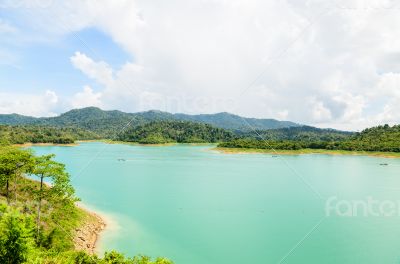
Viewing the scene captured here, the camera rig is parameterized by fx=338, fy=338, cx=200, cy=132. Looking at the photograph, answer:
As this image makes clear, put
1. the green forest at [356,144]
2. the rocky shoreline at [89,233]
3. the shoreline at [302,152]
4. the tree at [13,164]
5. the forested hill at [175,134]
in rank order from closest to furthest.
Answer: the tree at [13,164], the rocky shoreline at [89,233], the green forest at [356,144], the shoreline at [302,152], the forested hill at [175,134]

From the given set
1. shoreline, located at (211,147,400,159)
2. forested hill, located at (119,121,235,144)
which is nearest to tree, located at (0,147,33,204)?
shoreline, located at (211,147,400,159)

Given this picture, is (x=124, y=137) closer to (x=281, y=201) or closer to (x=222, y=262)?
(x=281, y=201)

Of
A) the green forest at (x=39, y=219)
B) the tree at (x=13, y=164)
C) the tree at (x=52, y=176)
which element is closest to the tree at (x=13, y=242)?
the green forest at (x=39, y=219)

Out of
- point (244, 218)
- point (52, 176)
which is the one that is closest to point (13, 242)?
point (52, 176)

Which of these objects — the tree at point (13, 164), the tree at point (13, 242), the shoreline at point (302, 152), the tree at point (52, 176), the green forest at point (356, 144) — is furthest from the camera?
the shoreline at point (302, 152)

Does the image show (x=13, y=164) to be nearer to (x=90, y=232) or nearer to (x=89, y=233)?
(x=89, y=233)

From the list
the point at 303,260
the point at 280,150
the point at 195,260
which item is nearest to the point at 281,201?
the point at 303,260

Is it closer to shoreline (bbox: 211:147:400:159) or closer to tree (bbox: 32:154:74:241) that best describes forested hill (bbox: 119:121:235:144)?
shoreline (bbox: 211:147:400:159)

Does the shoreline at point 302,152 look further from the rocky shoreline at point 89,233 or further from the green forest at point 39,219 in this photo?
the green forest at point 39,219

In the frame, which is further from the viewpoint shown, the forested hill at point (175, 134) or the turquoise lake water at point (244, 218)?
the forested hill at point (175, 134)

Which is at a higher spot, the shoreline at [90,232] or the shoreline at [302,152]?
the shoreline at [302,152]
